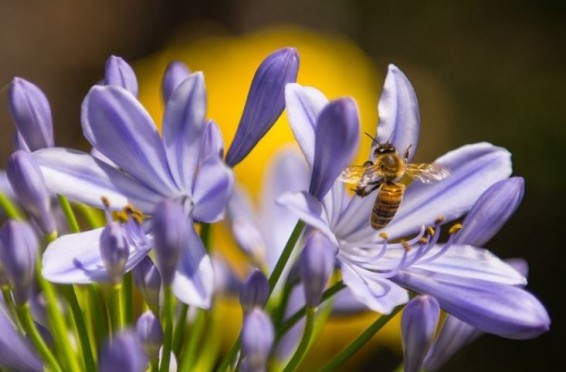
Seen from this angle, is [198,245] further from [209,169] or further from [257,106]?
[257,106]

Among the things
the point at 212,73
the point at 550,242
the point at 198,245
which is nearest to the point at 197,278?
the point at 198,245

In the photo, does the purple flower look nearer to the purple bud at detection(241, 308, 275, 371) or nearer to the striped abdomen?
the purple bud at detection(241, 308, 275, 371)

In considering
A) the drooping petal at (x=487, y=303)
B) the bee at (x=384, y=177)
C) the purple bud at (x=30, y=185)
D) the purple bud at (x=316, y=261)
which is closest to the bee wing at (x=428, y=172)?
the bee at (x=384, y=177)

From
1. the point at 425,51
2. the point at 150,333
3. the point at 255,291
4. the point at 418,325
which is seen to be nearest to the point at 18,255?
Answer: the point at 150,333

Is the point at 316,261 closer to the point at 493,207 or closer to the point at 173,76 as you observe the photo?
the point at 493,207

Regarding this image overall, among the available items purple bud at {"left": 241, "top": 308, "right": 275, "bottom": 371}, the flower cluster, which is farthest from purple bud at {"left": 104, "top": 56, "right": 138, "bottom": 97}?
purple bud at {"left": 241, "top": 308, "right": 275, "bottom": 371}
